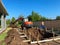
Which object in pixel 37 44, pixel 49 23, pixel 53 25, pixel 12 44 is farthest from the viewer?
pixel 49 23

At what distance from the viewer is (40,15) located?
57.8 m

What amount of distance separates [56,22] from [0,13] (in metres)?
10.2

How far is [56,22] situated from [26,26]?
16.6 feet

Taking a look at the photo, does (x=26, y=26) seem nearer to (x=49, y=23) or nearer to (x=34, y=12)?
(x=49, y=23)

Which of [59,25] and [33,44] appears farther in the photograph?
[59,25]

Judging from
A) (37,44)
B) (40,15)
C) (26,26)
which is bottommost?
(37,44)

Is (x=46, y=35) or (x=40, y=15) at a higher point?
(x=40, y=15)

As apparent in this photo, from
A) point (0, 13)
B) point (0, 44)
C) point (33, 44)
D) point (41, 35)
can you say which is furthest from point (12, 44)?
point (41, 35)

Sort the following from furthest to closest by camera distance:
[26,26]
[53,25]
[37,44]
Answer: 1. [53,25]
2. [26,26]
3. [37,44]

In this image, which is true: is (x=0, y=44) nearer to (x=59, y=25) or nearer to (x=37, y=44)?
(x=37, y=44)

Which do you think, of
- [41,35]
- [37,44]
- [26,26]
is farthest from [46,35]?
[37,44]

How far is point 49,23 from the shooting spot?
79.9 feet

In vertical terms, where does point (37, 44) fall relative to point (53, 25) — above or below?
below

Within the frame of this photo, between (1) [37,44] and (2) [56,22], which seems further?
(2) [56,22]
